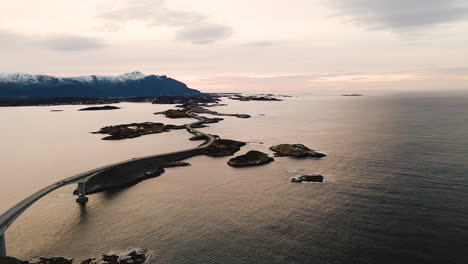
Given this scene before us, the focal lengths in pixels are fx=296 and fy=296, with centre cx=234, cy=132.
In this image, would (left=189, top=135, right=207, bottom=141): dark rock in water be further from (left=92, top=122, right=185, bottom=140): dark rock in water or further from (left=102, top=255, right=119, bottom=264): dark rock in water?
(left=102, top=255, right=119, bottom=264): dark rock in water

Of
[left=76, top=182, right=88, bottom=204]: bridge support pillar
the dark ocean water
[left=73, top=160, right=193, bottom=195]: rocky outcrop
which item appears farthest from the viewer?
[left=73, top=160, right=193, bottom=195]: rocky outcrop

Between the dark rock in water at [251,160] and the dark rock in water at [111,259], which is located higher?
the dark rock in water at [251,160]

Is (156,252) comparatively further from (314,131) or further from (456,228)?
(314,131)

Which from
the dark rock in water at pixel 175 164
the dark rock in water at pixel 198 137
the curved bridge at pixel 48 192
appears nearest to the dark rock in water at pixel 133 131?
the dark rock in water at pixel 198 137

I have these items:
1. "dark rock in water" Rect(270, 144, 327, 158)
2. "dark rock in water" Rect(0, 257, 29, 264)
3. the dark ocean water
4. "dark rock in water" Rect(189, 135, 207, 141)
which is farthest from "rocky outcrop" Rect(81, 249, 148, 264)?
"dark rock in water" Rect(189, 135, 207, 141)

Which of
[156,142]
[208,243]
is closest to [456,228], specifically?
[208,243]

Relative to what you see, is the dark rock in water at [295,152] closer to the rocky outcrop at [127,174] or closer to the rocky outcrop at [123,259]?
the rocky outcrop at [127,174]

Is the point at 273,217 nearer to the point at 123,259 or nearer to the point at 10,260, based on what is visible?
the point at 123,259

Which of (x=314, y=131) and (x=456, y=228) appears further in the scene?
(x=314, y=131)

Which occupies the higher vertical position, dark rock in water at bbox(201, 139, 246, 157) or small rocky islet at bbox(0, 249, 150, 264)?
dark rock in water at bbox(201, 139, 246, 157)
